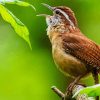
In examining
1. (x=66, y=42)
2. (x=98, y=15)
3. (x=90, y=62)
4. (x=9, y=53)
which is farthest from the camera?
(x=9, y=53)

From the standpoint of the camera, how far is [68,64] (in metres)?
4.54

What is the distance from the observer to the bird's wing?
14.2ft

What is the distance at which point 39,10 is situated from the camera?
11.2 meters

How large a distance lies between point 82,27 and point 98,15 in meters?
1.14

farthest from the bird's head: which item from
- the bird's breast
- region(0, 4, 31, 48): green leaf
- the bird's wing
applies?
region(0, 4, 31, 48): green leaf

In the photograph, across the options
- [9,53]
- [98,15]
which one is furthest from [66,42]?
[9,53]

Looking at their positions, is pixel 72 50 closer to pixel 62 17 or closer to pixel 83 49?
pixel 83 49

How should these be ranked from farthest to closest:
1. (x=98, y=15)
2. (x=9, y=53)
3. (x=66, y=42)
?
(x=9, y=53) → (x=98, y=15) → (x=66, y=42)

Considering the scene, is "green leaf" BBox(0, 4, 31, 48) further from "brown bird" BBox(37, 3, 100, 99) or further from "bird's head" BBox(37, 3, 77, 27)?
"bird's head" BBox(37, 3, 77, 27)

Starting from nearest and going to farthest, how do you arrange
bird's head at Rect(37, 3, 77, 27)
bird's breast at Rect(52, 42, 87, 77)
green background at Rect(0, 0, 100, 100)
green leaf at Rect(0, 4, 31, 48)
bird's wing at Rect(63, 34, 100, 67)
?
green leaf at Rect(0, 4, 31, 48), bird's wing at Rect(63, 34, 100, 67), bird's breast at Rect(52, 42, 87, 77), bird's head at Rect(37, 3, 77, 27), green background at Rect(0, 0, 100, 100)

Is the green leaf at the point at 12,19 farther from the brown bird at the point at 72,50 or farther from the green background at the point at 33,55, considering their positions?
the green background at the point at 33,55

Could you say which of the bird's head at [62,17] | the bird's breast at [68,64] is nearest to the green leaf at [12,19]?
the bird's breast at [68,64]

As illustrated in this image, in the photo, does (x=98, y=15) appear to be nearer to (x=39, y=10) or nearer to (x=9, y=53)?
(x=39, y=10)

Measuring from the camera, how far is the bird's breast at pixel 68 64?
449 centimetres
